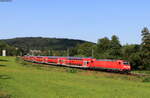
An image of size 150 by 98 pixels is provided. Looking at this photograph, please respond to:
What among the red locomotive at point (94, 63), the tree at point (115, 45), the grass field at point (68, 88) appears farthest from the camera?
the tree at point (115, 45)

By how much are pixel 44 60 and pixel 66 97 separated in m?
81.5

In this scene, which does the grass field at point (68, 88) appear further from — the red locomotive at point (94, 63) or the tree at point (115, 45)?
the tree at point (115, 45)

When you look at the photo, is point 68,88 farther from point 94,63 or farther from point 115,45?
point 115,45

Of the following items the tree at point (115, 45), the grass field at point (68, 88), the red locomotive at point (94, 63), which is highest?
the tree at point (115, 45)

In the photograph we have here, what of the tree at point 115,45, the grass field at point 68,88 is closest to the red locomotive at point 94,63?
the grass field at point 68,88

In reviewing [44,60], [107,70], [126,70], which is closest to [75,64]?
[107,70]

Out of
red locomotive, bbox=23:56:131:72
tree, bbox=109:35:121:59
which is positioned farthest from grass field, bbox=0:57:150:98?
tree, bbox=109:35:121:59

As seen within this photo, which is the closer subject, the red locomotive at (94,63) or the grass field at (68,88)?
the grass field at (68,88)

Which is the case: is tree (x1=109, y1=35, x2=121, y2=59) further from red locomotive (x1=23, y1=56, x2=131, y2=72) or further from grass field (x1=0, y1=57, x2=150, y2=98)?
grass field (x1=0, y1=57, x2=150, y2=98)

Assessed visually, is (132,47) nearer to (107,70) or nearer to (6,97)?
(107,70)

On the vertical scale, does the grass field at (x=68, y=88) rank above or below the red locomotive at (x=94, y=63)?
below

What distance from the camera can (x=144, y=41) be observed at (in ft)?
351

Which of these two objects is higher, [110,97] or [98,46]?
[98,46]

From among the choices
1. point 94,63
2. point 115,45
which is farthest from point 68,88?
point 115,45
